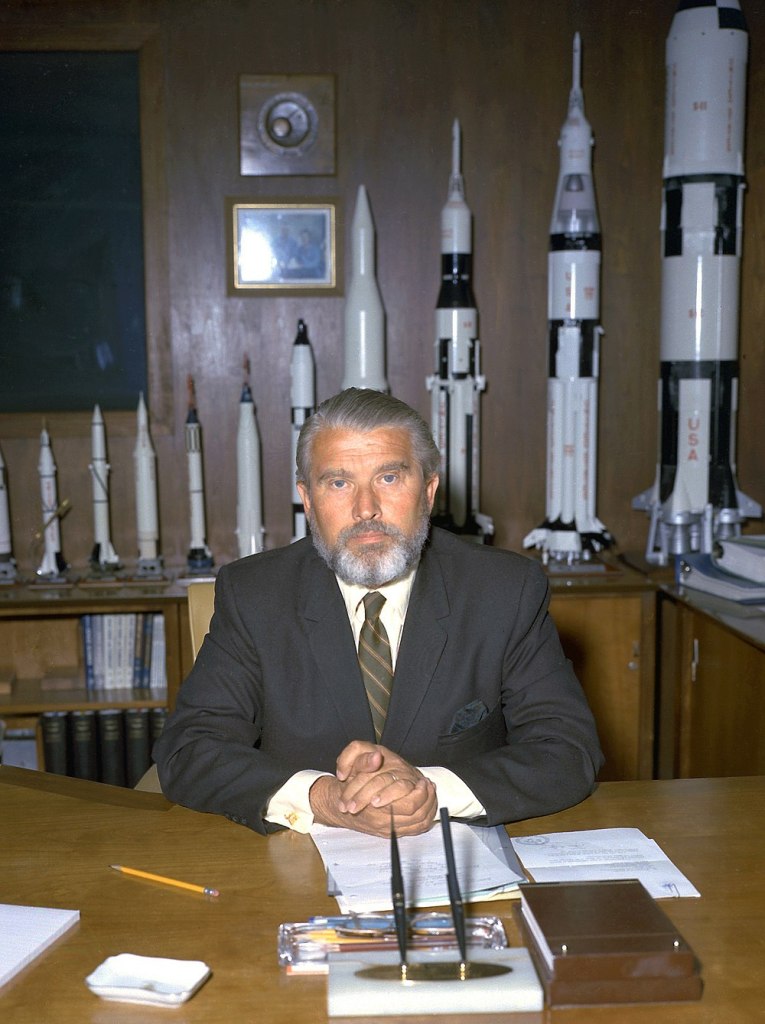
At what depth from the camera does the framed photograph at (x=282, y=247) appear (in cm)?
388

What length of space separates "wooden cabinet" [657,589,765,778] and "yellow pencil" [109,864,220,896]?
1.78m

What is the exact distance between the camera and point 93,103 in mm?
3816

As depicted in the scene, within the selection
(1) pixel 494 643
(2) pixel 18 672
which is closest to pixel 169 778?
(1) pixel 494 643

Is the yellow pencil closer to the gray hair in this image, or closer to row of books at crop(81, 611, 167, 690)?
the gray hair

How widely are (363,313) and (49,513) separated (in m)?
1.35

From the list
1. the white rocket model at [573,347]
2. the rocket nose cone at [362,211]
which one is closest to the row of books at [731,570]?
the white rocket model at [573,347]

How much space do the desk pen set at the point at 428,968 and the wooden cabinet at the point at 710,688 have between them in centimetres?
173

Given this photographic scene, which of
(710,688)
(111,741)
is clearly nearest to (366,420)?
(710,688)

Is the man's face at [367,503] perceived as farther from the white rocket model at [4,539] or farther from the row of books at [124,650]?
the white rocket model at [4,539]

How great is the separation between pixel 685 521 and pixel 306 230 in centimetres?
175

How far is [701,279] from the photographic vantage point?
12.0 ft

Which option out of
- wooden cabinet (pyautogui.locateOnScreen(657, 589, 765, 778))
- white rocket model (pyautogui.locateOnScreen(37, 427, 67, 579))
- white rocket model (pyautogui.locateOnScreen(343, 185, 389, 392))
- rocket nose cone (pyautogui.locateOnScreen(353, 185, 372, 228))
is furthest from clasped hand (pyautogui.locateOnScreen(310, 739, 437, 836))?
rocket nose cone (pyautogui.locateOnScreen(353, 185, 372, 228))

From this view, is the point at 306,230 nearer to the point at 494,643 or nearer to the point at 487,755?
the point at 494,643

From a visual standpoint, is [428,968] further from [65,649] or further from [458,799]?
Answer: [65,649]
